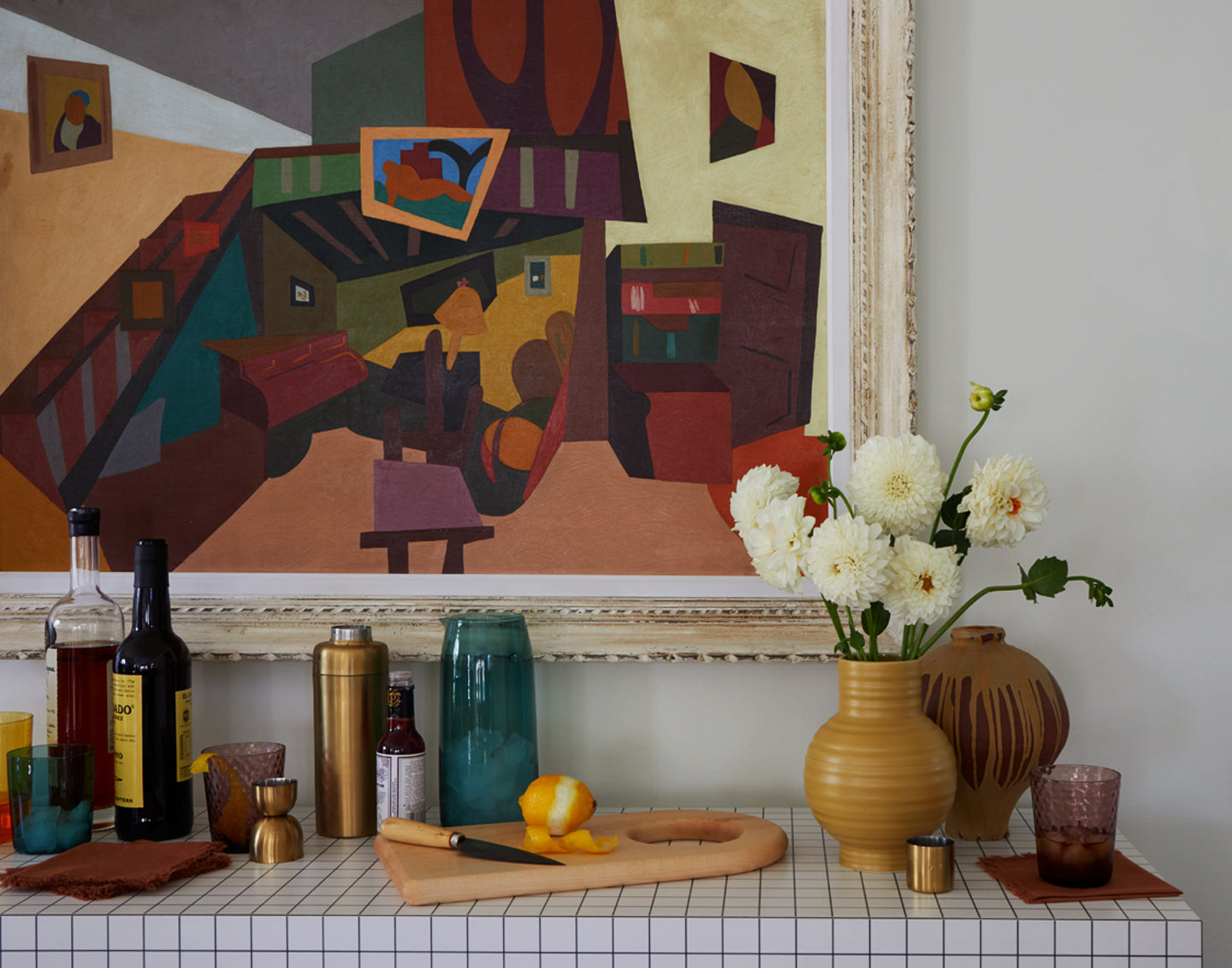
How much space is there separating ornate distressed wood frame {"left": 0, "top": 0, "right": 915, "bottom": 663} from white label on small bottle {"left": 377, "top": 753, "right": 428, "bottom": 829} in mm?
185

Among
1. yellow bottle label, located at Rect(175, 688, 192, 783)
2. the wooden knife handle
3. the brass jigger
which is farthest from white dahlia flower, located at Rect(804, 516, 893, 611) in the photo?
yellow bottle label, located at Rect(175, 688, 192, 783)

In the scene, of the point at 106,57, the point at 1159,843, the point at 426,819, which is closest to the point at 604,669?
the point at 426,819

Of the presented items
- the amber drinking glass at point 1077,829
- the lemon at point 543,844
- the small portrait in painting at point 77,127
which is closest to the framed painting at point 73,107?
the small portrait in painting at point 77,127

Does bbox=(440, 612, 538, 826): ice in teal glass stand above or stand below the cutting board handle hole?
above

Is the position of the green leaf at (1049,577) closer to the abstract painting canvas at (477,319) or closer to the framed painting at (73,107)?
the abstract painting canvas at (477,319)

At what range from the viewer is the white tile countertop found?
94 centimetres

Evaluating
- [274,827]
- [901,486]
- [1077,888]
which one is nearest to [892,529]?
[901,486]

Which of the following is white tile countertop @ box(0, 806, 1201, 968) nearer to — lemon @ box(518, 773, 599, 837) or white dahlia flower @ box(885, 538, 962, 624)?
lemon @ box(518, 773, 599, 837)

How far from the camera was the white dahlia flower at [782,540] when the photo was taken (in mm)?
1048

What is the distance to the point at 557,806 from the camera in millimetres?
1100

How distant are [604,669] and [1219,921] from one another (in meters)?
0.86

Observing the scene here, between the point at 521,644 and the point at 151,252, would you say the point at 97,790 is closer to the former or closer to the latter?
the point at 521,644

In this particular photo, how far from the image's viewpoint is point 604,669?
134cm

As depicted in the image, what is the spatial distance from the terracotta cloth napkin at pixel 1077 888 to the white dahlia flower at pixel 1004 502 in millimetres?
343
